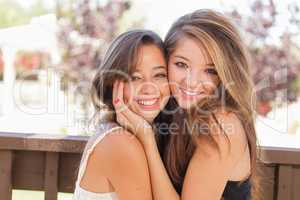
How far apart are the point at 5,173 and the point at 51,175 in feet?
0.76

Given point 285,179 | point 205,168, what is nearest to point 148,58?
point 205,168

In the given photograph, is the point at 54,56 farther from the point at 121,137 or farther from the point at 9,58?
the point at 121,137

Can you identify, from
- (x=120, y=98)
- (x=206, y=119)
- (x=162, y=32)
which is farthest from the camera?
(x=162, y=32)

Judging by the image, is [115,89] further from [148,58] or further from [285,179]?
[285,179]

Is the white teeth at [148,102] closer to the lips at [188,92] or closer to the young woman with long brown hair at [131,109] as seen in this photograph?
the young woman with long brown hair at [131,109]

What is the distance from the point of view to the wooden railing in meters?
2.31

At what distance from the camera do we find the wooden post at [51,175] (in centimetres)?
239

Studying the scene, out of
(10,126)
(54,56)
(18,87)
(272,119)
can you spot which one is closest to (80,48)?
(54,56)

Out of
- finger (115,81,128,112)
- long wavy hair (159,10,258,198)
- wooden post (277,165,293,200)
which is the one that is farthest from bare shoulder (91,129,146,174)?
wooden post (277,165,293,200)

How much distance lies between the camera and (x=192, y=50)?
A: 7.74 feet

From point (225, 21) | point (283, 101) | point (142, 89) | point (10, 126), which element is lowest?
point (10, 126)

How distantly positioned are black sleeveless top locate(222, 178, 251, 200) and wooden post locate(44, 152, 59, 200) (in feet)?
2.70

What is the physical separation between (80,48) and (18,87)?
339 cm

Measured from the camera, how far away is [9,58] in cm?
922
